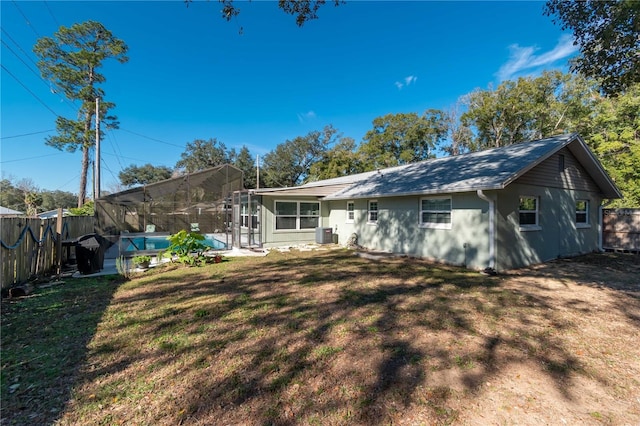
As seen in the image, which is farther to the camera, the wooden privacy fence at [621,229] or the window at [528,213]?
the wooden privacy fence at [621,229]

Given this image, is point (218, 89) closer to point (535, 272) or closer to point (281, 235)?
point (281, 235)

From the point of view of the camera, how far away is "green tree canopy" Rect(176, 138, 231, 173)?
39125 mm

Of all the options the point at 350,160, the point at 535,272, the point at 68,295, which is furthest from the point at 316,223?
the point at 350,160

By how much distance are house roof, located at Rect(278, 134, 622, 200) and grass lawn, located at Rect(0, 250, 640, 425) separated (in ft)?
9.98

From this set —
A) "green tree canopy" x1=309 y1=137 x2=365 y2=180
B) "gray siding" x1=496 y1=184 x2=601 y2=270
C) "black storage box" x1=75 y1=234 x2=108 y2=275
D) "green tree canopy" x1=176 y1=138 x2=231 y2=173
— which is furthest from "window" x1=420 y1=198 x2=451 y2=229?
"green tree canopy" x1=176 y1=138 x2=231 y2=173

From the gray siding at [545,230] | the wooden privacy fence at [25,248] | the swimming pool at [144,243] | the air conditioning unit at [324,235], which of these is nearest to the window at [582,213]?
the gray siding at [545,230]

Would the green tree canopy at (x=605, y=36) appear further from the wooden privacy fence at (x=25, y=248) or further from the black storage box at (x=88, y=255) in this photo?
the black storage box at (x=88, y=255)

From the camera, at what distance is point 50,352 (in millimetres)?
3326

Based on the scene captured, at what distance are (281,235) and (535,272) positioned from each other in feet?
31.7

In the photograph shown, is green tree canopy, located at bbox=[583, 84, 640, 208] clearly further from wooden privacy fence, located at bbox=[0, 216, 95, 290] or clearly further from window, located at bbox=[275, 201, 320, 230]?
wooden privacy fence, located at bbox=[0, 216, 95, 290]

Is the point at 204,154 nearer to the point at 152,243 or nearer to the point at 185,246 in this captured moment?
the point at 152,243

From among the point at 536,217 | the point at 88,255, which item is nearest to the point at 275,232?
the point at 88,255

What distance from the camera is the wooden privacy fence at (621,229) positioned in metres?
10.9

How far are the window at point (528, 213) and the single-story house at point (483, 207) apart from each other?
0.03 metres
